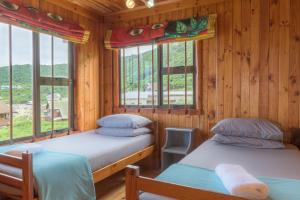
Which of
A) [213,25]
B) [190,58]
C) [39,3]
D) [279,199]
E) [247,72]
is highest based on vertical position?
[39,3]

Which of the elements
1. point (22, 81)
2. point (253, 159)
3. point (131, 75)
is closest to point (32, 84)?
point (22, 81)

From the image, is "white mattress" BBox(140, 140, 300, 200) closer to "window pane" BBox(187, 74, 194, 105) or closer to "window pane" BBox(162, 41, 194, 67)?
"window pane" BBox(187, 74, 194, 105)

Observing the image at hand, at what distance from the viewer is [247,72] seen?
2777 millimetres

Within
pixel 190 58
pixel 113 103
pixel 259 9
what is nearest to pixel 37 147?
pixel 113 103

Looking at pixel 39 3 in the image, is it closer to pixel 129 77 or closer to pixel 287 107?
pixel 129 77

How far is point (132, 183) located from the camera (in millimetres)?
1110

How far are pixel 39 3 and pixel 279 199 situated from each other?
3.04 meters

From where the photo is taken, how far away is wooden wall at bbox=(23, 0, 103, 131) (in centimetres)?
324

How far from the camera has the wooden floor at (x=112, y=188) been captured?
2500mm

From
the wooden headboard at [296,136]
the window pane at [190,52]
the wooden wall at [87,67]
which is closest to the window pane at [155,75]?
the window pane at [190,52]

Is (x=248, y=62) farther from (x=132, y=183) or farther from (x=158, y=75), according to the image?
(x=132, y=183)

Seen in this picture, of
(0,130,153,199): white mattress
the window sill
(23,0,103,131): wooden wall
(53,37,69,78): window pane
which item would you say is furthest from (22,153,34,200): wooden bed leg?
the window sill

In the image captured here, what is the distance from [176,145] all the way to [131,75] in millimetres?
1266

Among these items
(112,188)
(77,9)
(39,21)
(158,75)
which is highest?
(77,9)
